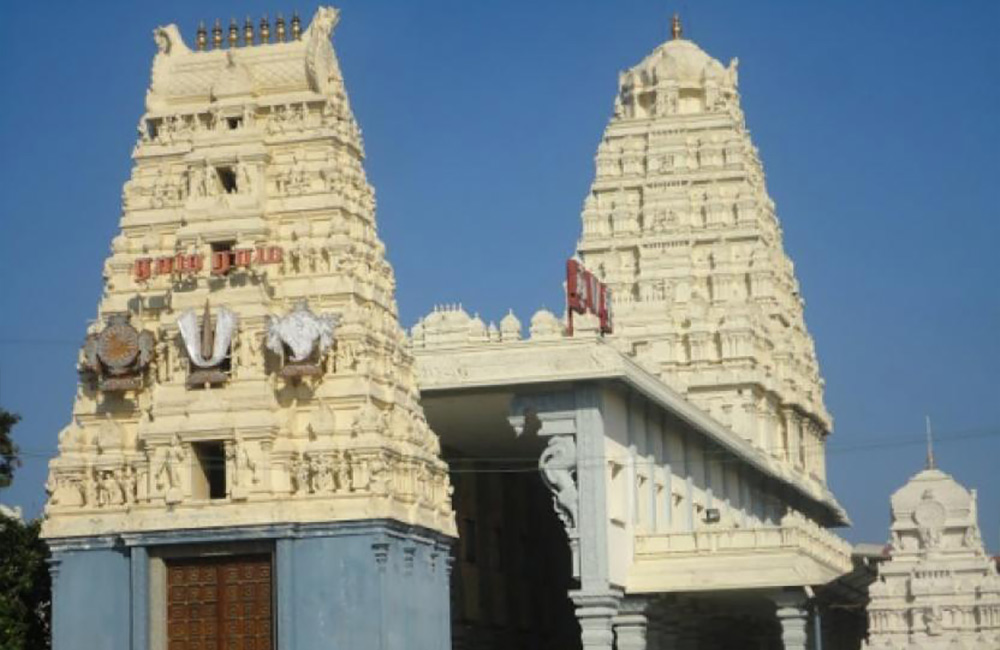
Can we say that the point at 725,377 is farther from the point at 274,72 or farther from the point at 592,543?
the point at 274,72

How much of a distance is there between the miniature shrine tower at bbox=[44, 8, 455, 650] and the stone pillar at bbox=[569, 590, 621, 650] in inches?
222

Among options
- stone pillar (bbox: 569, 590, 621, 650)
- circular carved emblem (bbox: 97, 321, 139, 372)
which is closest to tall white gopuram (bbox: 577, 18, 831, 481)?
stone pillar (bbox: 569, 590, 621, 650)

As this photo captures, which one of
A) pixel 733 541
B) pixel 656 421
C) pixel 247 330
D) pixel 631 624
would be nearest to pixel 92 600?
pixel 247 330

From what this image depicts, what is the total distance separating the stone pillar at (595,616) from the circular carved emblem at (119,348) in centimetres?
1311

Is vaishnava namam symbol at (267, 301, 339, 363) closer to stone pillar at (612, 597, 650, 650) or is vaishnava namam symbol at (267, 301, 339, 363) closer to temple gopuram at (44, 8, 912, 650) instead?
temple gopuram at (44, 8, 912, 650)

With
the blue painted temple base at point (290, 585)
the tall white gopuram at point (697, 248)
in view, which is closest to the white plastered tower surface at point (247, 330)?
the blue painted temple base at point (290, 585)

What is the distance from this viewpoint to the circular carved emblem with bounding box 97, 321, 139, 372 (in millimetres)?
50031

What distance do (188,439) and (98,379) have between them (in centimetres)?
274

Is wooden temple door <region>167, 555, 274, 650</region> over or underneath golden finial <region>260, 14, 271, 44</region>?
underneath

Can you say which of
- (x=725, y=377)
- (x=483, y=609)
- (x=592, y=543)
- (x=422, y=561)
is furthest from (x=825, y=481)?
(x=422, y=561)

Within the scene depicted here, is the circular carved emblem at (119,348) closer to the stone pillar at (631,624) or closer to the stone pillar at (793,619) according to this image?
the stone pillar at (631,624)

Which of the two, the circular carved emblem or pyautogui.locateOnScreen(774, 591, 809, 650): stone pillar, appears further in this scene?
pyautogui.locateOnScreen(774, 591, 809, 650): stone pillar

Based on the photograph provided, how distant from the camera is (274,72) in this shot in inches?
2051

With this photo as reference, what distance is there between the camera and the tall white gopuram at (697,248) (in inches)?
3305
